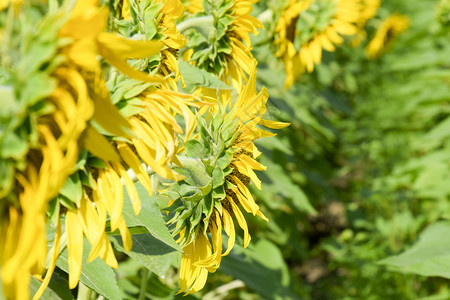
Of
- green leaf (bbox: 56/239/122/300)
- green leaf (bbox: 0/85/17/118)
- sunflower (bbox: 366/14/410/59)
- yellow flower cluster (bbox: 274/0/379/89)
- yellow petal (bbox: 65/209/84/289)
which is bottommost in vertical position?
sunflower (bbox: 366/14/410/59)

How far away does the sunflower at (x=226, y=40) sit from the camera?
100 centimetres

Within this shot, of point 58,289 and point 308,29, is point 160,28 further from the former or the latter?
point 308,29

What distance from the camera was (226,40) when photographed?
104 centimetres

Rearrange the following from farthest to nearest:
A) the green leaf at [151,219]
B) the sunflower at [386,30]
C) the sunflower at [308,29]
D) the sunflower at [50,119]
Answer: the sunflower at [386,30], the sunflower at [308,29], the green leaf at [151,219], the sunflower at [50,119]

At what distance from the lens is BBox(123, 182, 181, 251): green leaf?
707 millimetres

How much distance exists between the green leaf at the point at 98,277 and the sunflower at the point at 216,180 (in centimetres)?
11

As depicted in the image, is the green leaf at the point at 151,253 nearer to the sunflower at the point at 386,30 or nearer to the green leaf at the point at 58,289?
the green leaf at the point at 58,289

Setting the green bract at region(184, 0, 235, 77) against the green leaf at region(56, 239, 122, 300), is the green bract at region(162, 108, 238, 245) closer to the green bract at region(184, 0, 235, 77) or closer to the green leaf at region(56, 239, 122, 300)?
the green leaf at region(56, 239, 122, 300)

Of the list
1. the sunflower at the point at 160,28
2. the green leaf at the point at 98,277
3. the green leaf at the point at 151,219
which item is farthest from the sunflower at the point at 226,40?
the green leaf at the point at 98,277

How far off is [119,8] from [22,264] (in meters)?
0.68

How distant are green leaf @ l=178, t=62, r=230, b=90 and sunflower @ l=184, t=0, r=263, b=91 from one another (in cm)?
6

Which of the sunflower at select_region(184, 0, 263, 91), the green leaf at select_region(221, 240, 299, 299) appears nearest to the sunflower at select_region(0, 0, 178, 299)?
the sunflower at select_region(184, 0, 263, 91)

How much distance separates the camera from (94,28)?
1.43 feet

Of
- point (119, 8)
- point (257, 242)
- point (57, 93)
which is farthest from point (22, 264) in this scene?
point (257, 242)
